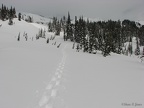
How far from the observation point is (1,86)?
6297 mm

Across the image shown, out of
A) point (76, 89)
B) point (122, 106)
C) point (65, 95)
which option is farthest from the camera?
point (76, 89)

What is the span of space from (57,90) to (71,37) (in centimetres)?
8690

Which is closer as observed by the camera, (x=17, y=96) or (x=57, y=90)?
(x=17, y=96)

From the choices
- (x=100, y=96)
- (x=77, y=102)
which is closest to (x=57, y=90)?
(x=77, y=102)

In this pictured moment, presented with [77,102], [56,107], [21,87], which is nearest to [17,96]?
[21,87]

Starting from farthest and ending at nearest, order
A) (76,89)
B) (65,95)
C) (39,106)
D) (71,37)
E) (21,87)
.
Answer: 1. (71,37)
2. (76,89)
3. (21,87)
4. (65,95)
5. (39,106)

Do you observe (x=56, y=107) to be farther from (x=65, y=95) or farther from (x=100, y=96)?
(x=100, y=96)

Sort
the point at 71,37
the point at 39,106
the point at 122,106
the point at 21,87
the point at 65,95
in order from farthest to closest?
the point at 71,37 < the point at 21,87 < the point at 65,95 < the point at 122,106 < the point at 39,106

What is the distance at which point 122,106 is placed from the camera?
5.21 m

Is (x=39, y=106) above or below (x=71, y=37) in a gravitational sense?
below

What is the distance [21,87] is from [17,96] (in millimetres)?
1025

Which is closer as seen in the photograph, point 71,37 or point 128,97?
point 128,97

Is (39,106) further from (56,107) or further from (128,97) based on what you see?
(128,97)

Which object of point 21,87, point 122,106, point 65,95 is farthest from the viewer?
point 21,87
